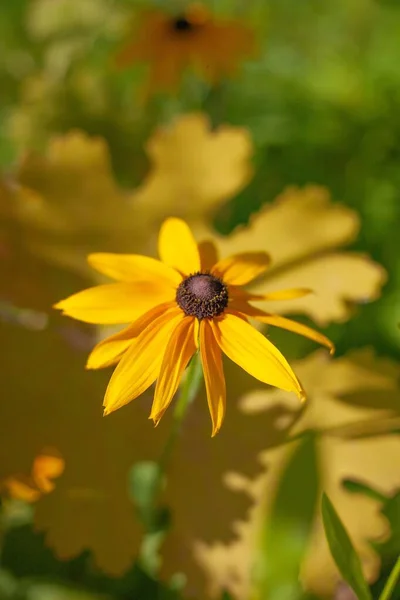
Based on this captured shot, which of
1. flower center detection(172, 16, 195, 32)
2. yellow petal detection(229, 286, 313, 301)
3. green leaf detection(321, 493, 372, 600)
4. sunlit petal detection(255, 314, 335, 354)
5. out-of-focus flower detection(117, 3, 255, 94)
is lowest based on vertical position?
green leaf detection(321, 493, 372, 600)

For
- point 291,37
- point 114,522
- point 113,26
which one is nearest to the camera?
point 114,522

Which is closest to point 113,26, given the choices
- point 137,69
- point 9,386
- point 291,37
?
point 137,69

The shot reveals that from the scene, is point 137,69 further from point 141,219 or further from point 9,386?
point 9,386

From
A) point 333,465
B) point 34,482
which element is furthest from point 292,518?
point 34,482

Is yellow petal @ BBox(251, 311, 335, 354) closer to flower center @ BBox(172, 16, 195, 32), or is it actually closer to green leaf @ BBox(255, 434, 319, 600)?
green leaf @ BBox(255, 434, 319, 600)

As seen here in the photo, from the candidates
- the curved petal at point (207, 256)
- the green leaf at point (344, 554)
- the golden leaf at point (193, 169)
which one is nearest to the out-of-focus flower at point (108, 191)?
the golden leaf at point (193, 169)

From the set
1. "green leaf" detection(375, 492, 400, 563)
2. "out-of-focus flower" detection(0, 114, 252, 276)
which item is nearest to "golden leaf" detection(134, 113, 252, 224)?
"out-of-focus flower" detection(0, 114, 252, 276)

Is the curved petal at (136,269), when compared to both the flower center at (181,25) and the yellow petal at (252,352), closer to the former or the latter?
the yellow petal at (252,352)
